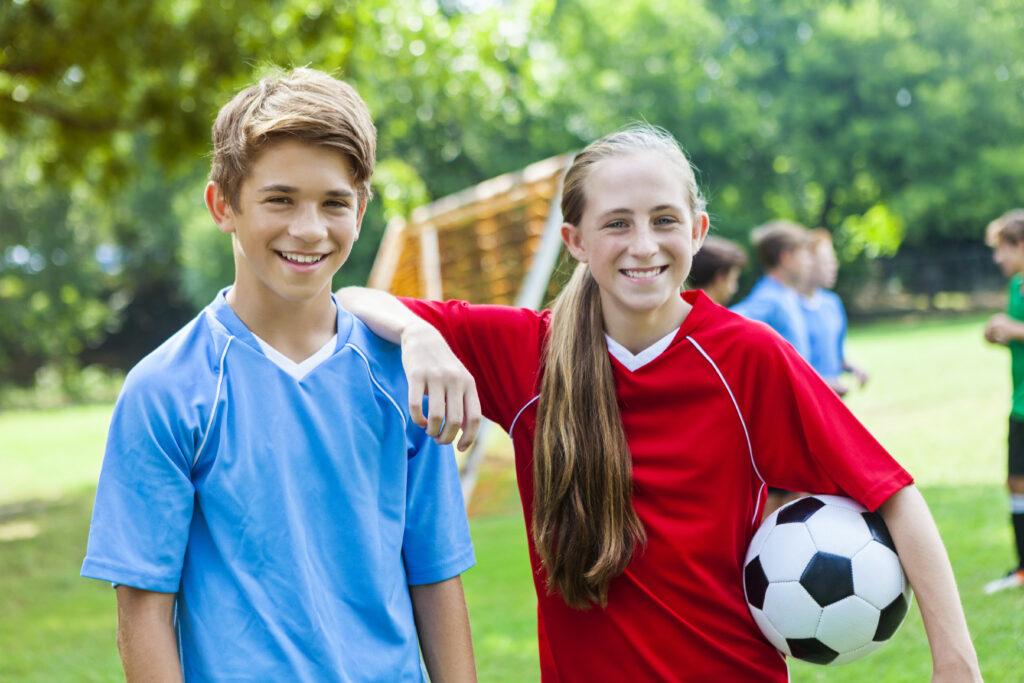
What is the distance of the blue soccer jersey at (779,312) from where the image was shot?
22.6 ft

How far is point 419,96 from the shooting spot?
1406cm

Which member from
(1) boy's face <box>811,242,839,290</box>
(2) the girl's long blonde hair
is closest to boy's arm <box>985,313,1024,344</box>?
(1) boy's face <box>811,242,839,290</box>

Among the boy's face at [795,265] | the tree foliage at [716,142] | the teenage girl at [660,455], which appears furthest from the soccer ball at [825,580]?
the tree foliage at [716,142]

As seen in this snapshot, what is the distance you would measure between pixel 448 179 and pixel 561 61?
7201 mm

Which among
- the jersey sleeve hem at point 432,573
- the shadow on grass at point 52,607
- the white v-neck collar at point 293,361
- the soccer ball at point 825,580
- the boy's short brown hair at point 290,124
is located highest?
the boy's short brown hair at point 290,124

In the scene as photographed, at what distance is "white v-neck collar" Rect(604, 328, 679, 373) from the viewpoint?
97.7 inches

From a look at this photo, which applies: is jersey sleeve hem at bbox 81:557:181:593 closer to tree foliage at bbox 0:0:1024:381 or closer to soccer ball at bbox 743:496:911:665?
soccer ball at bbox 743:496:911:665

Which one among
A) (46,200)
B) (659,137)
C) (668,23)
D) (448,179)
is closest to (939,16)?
(668,23)

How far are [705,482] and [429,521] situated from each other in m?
0.62

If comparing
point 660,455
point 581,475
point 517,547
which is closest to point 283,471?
point 581,475

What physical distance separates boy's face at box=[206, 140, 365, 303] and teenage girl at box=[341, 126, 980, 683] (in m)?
0.24

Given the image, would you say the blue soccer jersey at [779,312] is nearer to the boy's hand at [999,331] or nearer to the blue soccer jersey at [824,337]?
the blue soccer jersey at [824,337]

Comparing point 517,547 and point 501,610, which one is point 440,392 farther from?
point 517,547

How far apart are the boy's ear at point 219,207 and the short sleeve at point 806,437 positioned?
1.10 meters
